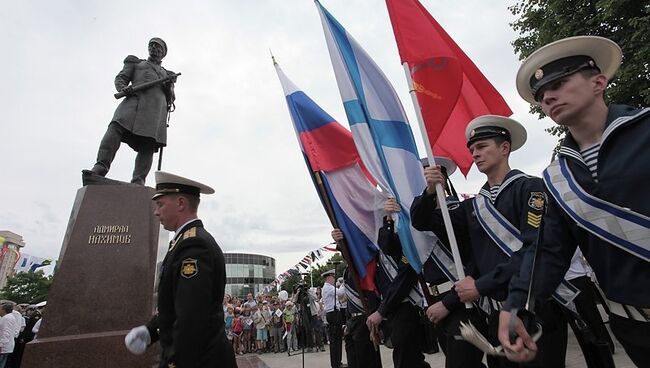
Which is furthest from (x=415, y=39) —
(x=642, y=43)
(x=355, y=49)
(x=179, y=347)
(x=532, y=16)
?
(x=532, y=16)

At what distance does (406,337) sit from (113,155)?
5.06 m

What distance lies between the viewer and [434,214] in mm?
3307

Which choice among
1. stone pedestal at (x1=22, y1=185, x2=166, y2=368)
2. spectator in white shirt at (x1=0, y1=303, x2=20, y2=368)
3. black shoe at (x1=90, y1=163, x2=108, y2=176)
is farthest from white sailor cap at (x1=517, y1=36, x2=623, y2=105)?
spectator in white shirt at (x1=0, y1=303, x2=20, y2=368)

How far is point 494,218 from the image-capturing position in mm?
2695

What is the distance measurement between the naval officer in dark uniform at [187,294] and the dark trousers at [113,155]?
12.1 feet

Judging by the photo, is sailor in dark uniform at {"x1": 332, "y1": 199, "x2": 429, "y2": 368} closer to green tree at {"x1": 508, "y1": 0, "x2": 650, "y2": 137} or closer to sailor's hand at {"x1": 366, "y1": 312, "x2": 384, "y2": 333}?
sailor's hand at {"x1": 366, "y1": 312, "x2": 384, "y2": 333}

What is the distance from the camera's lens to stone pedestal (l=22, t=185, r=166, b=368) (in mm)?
4309

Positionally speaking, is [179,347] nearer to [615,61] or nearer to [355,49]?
[615,61]

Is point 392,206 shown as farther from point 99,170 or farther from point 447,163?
point 99,170

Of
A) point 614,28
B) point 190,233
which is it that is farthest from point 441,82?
point 614,28

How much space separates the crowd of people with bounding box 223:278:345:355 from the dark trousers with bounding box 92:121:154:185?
8793 mm

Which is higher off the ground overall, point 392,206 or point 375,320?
point 392,206

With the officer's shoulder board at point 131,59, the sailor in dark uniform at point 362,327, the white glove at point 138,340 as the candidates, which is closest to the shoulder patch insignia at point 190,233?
the white glove at point 138,340

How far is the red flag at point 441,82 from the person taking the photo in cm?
336
